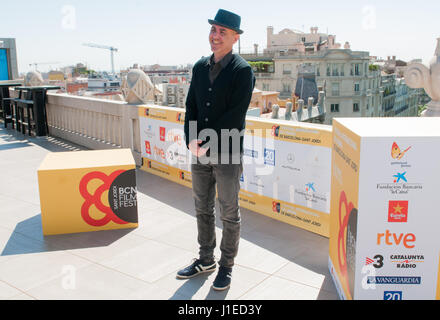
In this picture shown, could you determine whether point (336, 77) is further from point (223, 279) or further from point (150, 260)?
point (223, 279)

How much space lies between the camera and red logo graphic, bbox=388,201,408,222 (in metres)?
2.91

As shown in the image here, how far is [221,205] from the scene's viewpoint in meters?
3.81

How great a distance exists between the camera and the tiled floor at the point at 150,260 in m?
3.69

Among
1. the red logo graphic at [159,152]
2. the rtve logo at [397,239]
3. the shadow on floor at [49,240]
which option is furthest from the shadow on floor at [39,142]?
the rtve logo at [397,239]

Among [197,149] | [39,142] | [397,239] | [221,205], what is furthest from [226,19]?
[39,142]

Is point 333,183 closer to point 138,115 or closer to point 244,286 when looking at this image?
point 244,286

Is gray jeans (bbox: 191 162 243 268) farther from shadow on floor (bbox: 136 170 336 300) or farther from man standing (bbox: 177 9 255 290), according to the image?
shadow on floor (bbox: 136 170 336 300)

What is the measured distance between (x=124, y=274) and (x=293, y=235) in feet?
6.61

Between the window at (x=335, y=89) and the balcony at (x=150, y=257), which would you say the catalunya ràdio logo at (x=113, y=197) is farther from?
the window at (x=335, y=89)

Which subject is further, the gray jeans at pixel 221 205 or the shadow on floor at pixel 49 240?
the shadow on floor at pixel 49 240

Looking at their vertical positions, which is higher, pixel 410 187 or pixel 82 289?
pixel 410 187

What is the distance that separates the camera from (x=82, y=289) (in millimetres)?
3723

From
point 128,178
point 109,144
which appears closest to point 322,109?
point 109,144


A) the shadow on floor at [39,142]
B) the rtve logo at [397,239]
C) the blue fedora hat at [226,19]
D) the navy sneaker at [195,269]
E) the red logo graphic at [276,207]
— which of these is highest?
the blue fedora hat at [226,19]
